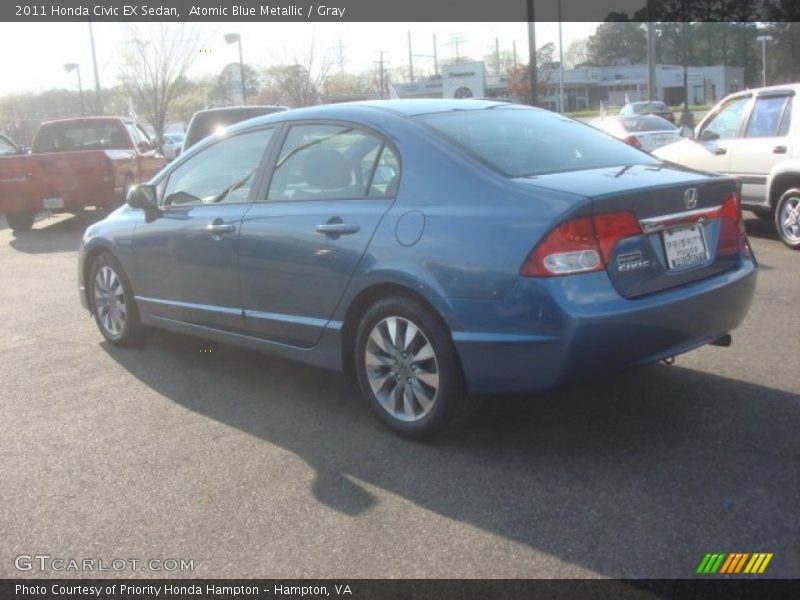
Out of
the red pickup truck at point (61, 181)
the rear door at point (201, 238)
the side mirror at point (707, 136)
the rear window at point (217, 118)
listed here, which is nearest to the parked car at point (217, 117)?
the rear window at point (217, 118)

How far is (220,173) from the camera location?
212 inches

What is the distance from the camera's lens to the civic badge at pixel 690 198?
3.95 m

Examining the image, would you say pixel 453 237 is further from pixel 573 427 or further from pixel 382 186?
pixel 573 427

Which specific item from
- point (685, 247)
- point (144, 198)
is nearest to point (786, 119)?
point (685, 247)

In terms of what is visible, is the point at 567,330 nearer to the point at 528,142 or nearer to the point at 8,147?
the point at 528,142

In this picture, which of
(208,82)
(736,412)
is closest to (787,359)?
(736,412)

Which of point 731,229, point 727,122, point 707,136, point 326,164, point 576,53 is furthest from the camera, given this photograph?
point 576,53

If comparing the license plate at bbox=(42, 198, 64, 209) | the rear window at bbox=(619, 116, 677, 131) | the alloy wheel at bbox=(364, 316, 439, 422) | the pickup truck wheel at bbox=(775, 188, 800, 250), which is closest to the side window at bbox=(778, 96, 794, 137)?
the pickup truck wheel at bbox=(775, 188, 800, 250)

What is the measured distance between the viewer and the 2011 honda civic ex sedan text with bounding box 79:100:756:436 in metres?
3.63

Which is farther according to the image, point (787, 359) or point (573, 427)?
point (787, 359)

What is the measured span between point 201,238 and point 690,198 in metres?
2.83

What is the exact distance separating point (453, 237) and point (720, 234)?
1.35 m

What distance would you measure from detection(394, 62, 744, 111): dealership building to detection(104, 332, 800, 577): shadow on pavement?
43.6 metres

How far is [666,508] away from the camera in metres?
3.31
